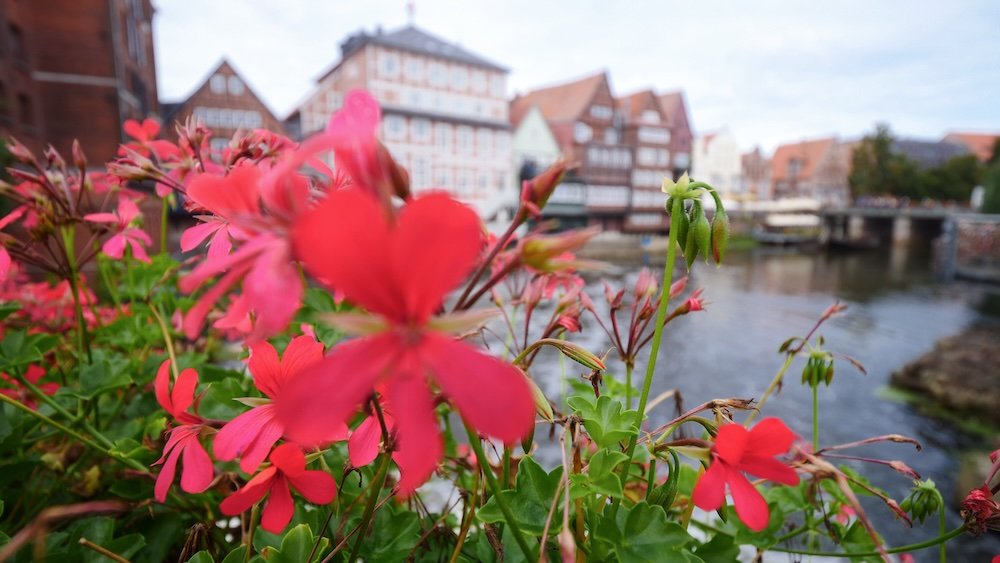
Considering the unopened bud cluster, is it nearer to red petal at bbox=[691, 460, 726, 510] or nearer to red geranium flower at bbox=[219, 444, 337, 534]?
red petal at bbox=[691, 460, 726, 510]

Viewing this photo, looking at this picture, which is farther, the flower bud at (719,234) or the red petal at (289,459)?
the flower bud at (719,234)

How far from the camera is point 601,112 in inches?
1109

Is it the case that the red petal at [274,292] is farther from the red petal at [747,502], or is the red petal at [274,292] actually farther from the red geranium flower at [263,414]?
the red petal at [747,502]

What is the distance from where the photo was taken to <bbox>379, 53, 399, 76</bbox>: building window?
2048 centimetres

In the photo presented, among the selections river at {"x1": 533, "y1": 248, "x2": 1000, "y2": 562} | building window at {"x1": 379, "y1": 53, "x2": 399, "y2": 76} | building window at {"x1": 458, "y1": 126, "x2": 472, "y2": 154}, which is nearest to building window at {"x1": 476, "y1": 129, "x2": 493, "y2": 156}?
building window at {"x1": 458, "y1": 126, "x2": 472, "y2": 154}

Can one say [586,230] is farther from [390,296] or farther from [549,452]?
[549,452]

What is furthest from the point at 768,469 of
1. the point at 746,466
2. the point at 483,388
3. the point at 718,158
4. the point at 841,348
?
the point at 718,158

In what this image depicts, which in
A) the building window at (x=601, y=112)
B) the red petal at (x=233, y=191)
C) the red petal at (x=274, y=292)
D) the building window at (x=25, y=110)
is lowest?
the red petal at (x=274, y=292)

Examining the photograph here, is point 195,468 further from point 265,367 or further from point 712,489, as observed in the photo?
point 712,489

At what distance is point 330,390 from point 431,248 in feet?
0.36

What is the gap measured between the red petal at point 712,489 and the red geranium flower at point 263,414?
0.35m

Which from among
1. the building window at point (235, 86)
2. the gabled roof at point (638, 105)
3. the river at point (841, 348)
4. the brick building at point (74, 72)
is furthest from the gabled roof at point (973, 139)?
the brick building at point (74, 72)

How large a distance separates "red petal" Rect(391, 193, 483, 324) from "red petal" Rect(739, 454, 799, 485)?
38cm

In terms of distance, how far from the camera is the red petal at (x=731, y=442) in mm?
476
